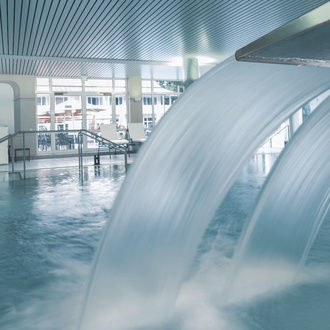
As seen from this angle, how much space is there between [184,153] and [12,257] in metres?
1.70

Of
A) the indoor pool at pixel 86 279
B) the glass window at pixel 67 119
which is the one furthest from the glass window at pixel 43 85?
the indoor pool at pixel 86 279

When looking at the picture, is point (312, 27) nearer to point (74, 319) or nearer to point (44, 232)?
point (74, 319)

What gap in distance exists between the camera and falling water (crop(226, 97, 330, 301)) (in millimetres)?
2031

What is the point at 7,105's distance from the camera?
1555 centimetres

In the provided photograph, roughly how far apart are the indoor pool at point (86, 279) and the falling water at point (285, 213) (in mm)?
100

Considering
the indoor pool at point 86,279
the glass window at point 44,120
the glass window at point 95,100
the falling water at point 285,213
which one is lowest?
the indoor pool at point 86,279

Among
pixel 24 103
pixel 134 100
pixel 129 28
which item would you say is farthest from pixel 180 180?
pixel 134 100

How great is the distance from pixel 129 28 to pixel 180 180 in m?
8.45

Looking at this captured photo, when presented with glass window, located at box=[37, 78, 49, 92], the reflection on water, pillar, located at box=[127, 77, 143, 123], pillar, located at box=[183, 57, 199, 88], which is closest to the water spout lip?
the reflection on water

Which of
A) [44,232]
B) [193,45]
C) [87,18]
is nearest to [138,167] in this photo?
[44,232]

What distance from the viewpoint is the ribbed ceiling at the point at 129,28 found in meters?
7.88

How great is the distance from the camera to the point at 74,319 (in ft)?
5.70

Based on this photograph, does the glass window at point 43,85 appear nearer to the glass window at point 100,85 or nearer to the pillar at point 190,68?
the glass window at point 100,85

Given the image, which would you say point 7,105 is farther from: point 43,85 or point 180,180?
point 180,180
